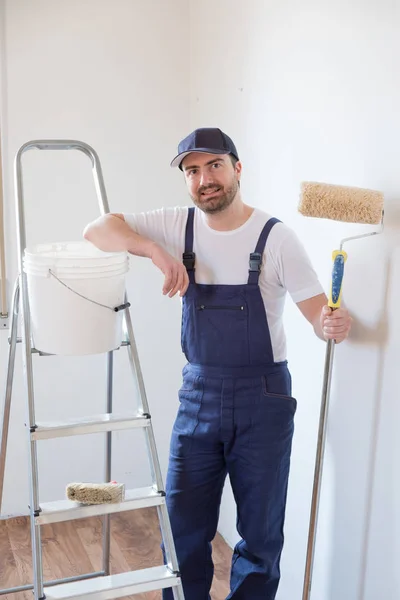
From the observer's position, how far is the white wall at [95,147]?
3.04 m

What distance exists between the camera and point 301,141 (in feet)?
7.77

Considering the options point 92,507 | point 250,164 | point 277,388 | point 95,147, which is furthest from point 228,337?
point 95,147

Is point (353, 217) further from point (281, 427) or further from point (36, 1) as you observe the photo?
point (36, 1)

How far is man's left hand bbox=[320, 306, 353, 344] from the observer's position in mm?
2020

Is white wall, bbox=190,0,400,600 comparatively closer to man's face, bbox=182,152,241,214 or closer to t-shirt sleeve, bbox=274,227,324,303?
t-shirt sleeve, bbox=274,227,324,303

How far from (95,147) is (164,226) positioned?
1.04 metres

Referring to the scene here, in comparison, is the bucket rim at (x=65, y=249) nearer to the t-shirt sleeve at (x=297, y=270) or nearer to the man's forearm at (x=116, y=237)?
the man's forearm at (x=116, y=237)

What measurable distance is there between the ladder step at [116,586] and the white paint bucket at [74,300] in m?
0.58

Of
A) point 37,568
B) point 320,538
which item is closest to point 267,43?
point 320,538

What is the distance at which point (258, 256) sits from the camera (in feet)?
6.94

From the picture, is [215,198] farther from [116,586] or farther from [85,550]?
[85,550]

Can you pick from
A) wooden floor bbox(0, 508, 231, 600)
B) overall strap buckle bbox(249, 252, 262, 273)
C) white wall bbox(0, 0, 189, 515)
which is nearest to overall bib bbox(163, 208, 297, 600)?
overall strap buckle bbox(249, 252, 262, 273)

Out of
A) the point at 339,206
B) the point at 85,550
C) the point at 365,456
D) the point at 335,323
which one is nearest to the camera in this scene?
the point at 339,206

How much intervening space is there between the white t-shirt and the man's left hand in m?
0.10
